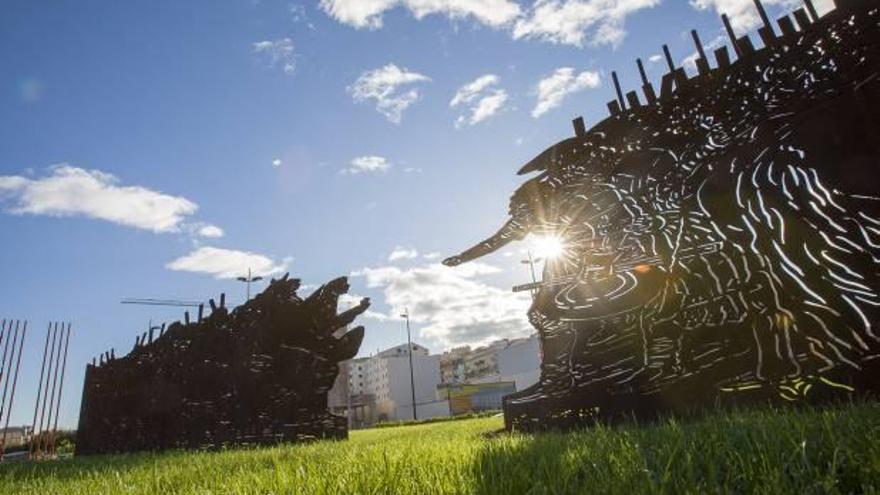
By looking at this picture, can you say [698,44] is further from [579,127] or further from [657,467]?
[657,467]

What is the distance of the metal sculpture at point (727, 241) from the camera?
364cm

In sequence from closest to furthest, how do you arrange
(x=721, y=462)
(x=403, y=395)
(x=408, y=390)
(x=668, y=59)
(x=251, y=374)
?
1. (x=721, y=462)
2. (x=668, y=59)
3. (x=251, y=374)
4. (x=403, y=395)
5. (x=408, y=390)

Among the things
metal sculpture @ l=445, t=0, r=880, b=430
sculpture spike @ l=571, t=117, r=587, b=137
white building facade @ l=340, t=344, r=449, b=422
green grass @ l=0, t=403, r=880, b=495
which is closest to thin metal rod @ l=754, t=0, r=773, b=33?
metal sculpture @ l=445, t=0, r=880, b=430

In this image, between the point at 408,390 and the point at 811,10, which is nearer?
the point at 811,10

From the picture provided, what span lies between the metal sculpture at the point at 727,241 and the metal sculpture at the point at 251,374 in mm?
4873

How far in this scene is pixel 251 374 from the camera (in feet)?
30.5

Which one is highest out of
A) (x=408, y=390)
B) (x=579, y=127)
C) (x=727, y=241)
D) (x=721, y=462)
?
(x=408, y=390)

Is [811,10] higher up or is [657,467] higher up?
[811,10]

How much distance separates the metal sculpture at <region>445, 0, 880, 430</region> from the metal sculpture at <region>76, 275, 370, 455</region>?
4.87 metres

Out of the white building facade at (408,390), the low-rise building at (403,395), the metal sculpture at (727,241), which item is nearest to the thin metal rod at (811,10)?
the metal sculpture at (727,241)

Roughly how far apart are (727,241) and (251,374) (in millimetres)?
8086

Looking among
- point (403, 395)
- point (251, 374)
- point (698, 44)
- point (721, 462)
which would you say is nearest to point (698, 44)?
point (698, 44)

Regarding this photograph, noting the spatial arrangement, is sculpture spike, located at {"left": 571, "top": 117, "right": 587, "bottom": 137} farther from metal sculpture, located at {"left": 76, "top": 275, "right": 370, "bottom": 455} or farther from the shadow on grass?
metal sculpture, located at {"left": 76, "top": 275, "right": 370, "bottom": 455}

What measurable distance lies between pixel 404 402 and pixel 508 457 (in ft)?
228
